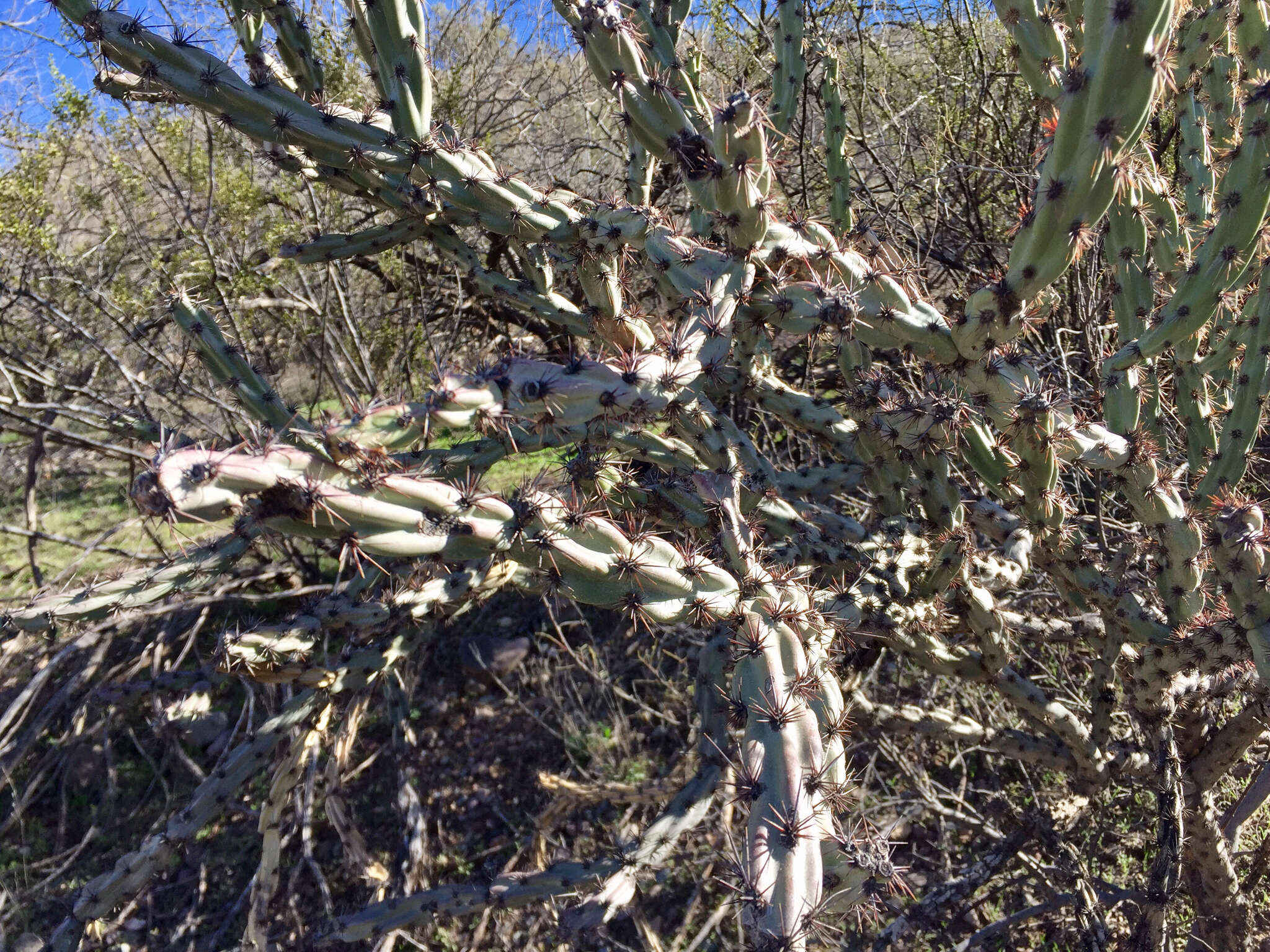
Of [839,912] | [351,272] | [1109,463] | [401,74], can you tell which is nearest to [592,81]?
[351,272]

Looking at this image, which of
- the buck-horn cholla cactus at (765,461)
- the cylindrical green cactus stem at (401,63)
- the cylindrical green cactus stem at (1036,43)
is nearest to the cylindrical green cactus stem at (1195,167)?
the buck-horn cholla cactus at (765,461)

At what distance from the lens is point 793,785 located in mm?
1673

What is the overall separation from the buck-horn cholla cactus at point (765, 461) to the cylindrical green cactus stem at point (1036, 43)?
1 cm

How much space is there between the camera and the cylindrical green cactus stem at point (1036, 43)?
6.65 feet

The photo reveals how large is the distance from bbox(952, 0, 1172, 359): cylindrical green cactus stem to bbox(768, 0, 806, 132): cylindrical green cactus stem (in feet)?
5.74

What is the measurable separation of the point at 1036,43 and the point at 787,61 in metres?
1.44

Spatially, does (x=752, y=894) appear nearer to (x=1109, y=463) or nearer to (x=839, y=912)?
(x=839, y=912)

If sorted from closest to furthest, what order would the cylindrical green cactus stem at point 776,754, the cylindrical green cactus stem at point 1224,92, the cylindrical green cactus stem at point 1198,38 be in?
1. the cylindrical green cactus stem at point 776,754
2. the cylindrical green cactus stem at point 1198,38
3. the cylindrical green cactus stem at point 1224,92

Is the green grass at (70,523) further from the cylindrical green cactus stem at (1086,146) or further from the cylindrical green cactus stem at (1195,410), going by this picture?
the cylindrical green cactus stem at (1195,410)

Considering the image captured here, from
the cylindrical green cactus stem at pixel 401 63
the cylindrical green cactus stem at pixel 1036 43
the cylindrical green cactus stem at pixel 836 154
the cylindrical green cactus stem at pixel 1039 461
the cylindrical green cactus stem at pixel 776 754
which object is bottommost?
the cylindrical green cactus stem at pixel 776 754

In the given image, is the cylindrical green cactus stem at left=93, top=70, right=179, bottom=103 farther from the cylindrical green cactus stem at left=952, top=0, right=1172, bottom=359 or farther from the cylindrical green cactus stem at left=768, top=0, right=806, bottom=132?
the cylindrical green cactus stem at left=952, top=0, right=1172, bottom=359

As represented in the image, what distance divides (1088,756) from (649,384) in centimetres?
221

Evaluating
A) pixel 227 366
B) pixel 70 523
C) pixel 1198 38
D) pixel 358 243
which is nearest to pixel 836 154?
pixel 1198 38

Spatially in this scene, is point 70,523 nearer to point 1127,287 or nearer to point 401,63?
point 401,63
